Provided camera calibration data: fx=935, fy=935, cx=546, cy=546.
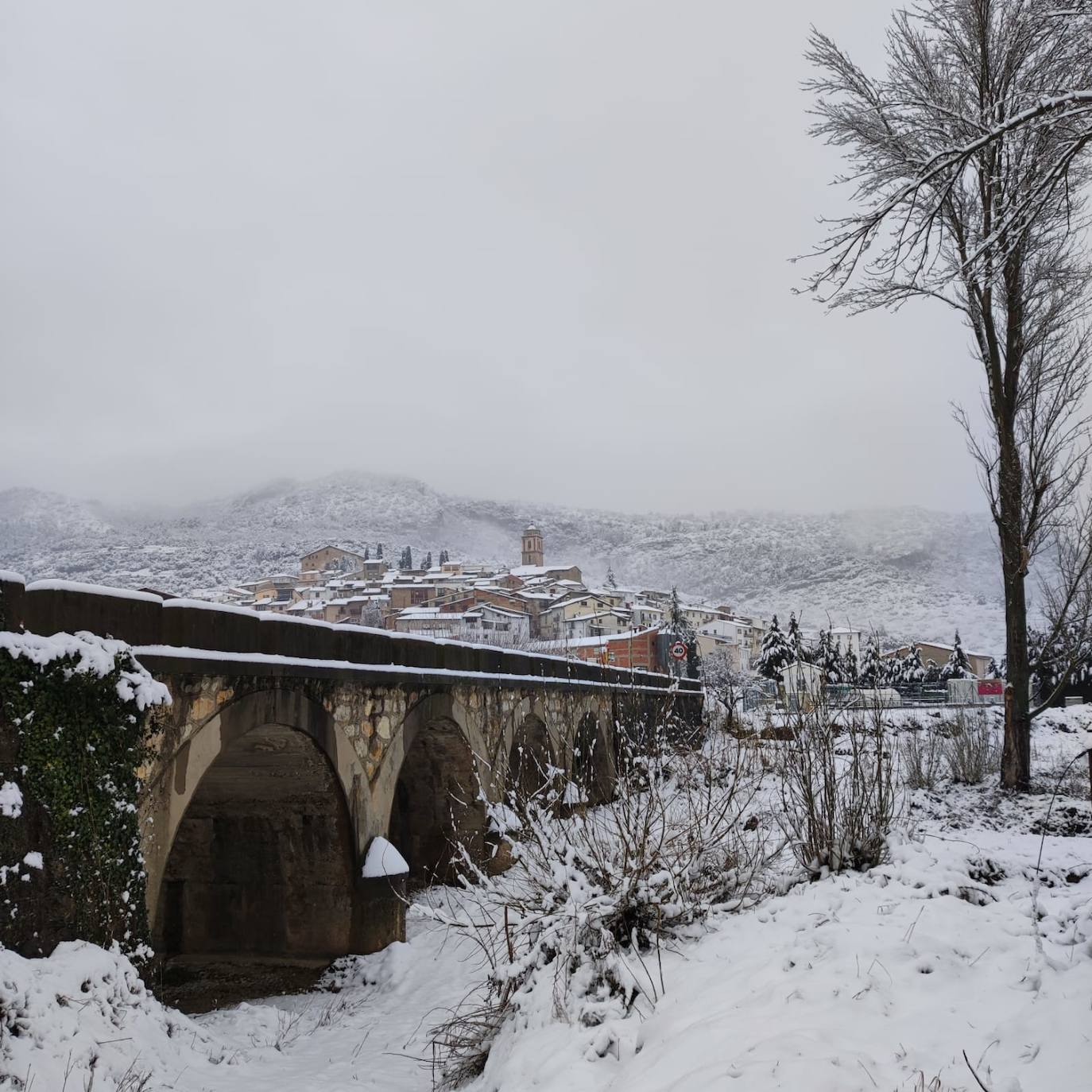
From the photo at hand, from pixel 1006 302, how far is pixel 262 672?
387 inches

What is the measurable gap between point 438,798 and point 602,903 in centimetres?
783

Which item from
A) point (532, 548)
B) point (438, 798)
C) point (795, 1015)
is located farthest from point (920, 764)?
point (532, 548)

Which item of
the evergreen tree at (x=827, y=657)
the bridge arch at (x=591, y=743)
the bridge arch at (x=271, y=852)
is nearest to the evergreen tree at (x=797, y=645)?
the evergreen tree at (x=827, y=657)

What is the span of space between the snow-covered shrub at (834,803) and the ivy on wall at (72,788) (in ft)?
13.5

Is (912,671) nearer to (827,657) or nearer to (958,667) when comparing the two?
(958,667)

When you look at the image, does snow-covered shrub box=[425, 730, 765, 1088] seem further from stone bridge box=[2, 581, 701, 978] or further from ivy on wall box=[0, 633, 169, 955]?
ivy on wall box=[0, 633, 169, 955]

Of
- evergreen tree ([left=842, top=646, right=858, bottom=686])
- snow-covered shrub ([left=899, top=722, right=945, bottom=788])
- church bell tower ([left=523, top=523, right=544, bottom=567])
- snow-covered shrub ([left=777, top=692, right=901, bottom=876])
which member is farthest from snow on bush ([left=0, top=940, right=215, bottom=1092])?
church bell tower ([left=523, top=523, right=544, bottom=567])

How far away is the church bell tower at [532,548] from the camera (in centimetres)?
10725

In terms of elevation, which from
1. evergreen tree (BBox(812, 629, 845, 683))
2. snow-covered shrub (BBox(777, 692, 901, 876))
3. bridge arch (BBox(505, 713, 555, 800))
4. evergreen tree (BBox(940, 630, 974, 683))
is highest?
evergreen tree (BBox(812, 629, 845, 683))

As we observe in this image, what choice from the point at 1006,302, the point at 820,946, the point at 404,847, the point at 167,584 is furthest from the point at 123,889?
the point at 167,584

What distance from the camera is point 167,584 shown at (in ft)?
284

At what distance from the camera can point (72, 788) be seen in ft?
17.7

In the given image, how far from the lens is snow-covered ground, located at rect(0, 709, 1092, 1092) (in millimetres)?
3496

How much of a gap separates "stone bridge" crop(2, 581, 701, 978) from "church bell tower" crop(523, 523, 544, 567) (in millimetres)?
93476
